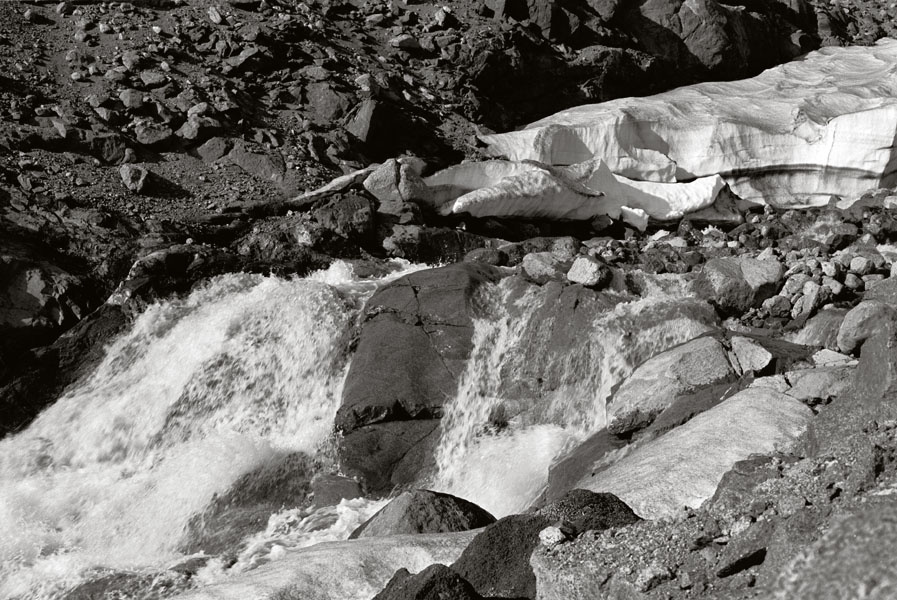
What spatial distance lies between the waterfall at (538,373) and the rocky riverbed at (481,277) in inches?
1.6

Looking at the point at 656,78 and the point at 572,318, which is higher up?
the point at 656,78

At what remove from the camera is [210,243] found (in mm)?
13133

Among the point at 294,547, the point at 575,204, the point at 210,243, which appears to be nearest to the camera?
the point at 294,547

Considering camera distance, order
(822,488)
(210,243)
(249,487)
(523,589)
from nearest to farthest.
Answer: (822,488), (523,589), (249,487), (210,243)

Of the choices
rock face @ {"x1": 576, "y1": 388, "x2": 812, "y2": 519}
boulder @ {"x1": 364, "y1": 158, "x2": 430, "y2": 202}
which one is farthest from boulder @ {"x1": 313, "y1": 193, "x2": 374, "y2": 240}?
rock face @ {"x1": 576, "y1": 388, "x2": 812, "y2": 519}

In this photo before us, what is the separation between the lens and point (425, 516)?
7578 millimetres

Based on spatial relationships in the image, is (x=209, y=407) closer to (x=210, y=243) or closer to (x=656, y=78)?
(x=210, y=243)

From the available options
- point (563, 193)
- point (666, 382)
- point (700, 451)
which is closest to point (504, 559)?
point (700, 451)

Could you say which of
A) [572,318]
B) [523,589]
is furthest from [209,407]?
[523,589]

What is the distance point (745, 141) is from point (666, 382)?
8910mm

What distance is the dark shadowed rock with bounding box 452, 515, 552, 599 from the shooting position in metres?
5.49

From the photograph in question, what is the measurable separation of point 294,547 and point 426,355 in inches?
116

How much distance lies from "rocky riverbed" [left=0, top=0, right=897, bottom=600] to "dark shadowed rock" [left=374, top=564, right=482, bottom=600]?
0.02 m

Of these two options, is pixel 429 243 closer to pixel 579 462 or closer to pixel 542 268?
pixel 542 268
